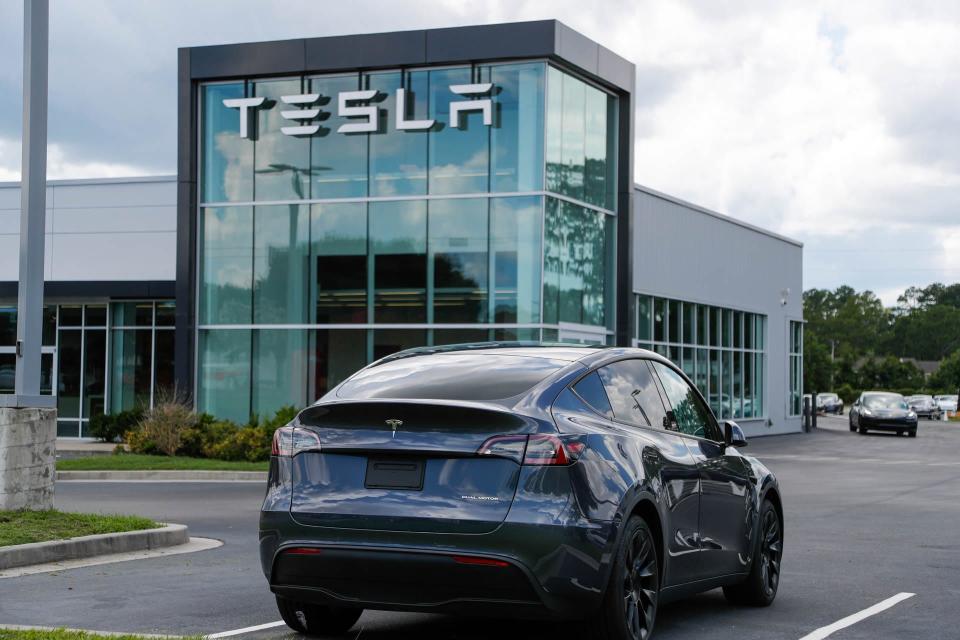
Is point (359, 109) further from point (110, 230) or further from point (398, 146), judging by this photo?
point (110, 230)

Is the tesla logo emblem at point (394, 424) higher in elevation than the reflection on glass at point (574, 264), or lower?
lower

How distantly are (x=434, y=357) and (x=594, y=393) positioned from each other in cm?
96

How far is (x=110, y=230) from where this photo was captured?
33.1m

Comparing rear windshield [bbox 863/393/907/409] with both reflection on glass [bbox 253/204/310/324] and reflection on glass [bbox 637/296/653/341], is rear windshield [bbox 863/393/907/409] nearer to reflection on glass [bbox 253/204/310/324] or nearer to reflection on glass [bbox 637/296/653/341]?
reflection on glass [bbox 637/296/653/341]

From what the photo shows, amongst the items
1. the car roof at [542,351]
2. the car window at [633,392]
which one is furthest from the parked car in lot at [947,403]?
the car roof at [542,351]

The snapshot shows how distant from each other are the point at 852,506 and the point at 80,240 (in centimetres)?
2220

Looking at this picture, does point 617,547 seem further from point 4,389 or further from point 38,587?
point 4,389

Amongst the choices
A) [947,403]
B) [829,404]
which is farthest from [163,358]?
[947,403]

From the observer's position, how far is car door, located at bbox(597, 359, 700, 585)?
7.31 metres

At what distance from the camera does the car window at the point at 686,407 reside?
8203 millimetres

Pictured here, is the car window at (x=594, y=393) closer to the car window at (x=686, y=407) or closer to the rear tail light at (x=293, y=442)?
the car window at (x=686, y=407)

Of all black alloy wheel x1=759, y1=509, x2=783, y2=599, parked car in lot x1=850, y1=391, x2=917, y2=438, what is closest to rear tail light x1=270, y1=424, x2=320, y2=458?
black alloy wheel x1=759, y1=509, x2=783, y2=599

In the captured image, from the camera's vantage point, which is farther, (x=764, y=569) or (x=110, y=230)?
(x=110, y=230)

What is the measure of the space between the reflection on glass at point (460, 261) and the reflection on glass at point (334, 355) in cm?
192
